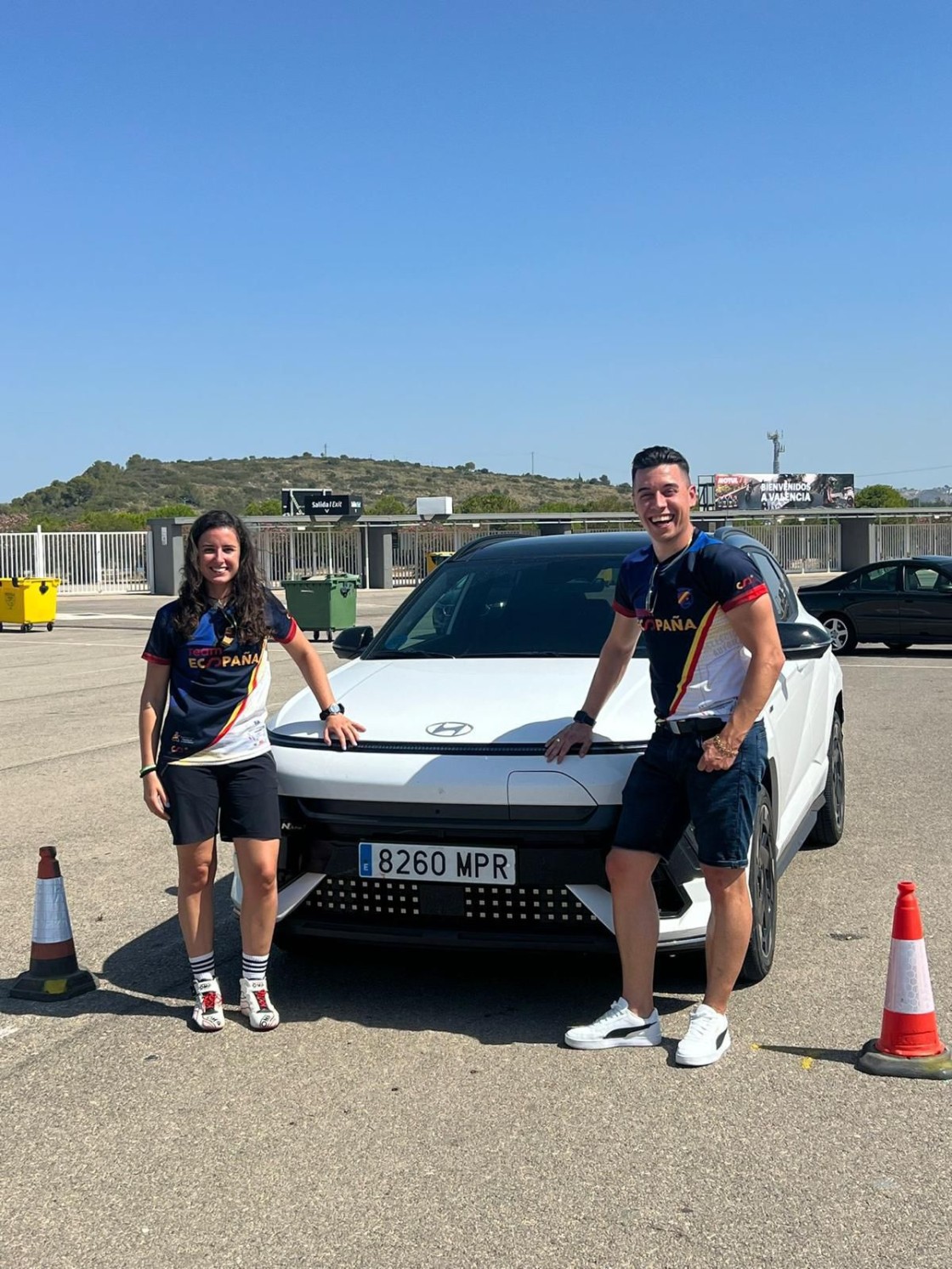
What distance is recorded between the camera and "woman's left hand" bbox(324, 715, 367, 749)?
4703mm

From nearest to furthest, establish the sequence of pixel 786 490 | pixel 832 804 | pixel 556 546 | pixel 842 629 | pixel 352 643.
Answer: pixel 352 643 < pixel 556 546 < pixel 832 804 < pixel 842 629 < pixel 786 490

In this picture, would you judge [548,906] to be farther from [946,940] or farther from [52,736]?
[52,736]

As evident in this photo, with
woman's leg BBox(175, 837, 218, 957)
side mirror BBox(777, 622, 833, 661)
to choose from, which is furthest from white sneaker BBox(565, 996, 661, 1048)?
side mirror BBox(777, 622, 833, 661)

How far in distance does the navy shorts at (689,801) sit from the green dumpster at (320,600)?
19.7 meters

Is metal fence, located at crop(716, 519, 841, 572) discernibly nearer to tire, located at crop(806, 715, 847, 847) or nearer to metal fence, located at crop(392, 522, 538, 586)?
metal fence, located at crop(392, 522, 538, 586)

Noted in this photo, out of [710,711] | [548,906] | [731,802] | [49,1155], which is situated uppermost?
[710,711]

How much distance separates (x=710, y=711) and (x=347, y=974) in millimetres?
1817

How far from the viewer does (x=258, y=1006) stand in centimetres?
459

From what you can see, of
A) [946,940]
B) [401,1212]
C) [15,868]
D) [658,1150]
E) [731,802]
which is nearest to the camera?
[401,1212]

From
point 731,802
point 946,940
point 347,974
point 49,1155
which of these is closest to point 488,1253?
point 49,1155

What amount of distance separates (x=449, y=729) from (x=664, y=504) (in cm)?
107

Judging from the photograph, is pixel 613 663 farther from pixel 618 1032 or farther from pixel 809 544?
pixel 809 544

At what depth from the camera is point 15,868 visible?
6.89m

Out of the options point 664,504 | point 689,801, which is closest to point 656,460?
point 664,504
